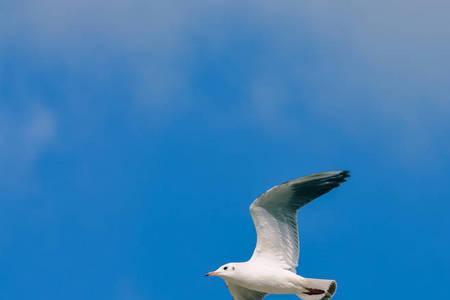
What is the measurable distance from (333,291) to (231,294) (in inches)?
105

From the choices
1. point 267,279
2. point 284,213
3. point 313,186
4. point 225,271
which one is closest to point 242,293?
point 225,271

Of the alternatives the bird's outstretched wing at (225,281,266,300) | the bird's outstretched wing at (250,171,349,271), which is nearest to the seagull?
the bird's outstretched wing at (250,171,349,271)

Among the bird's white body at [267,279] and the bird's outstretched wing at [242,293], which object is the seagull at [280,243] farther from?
the bird's outstretched wing at [242,293]

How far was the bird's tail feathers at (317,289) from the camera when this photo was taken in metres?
23.5

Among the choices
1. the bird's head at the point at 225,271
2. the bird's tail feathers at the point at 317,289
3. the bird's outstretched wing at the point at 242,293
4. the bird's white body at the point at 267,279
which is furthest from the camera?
the bird's outstretched wing at the point at 242,293

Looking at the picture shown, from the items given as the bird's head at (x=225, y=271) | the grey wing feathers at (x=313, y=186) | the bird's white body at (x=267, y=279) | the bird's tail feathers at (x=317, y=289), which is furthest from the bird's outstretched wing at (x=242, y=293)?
the grey wing feathers at (x=313, y=186)

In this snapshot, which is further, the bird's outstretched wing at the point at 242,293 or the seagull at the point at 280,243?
the bird's outstretched wing at the point at 242,293

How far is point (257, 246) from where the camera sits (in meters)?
24.5

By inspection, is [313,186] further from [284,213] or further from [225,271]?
[225,271]

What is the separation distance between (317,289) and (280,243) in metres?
1.34

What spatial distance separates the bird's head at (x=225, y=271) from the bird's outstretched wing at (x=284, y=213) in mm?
439

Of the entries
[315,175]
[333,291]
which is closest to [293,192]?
[315,175]

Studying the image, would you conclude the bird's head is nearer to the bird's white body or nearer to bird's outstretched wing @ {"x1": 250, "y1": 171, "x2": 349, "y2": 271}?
the bird's white body

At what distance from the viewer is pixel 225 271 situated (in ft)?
80.5
